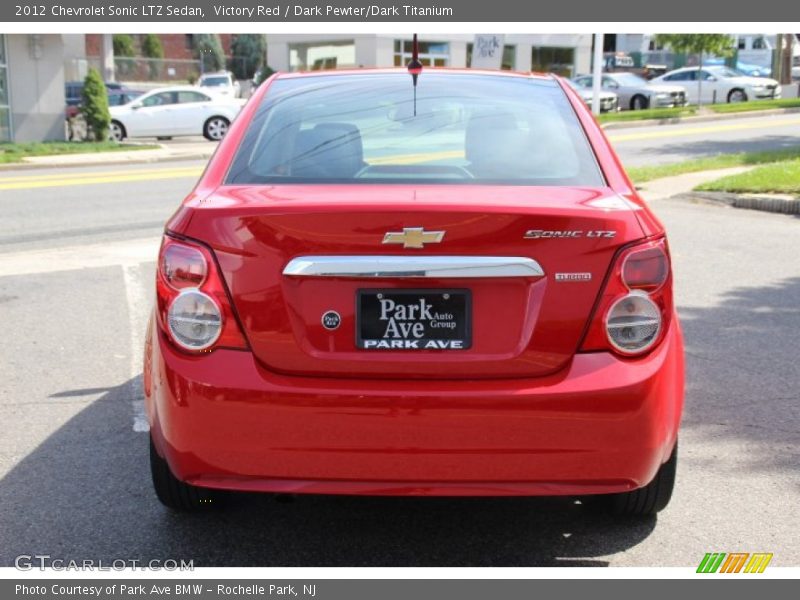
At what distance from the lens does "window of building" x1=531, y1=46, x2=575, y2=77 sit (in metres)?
59.2

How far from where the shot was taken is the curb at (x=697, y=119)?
3006cm

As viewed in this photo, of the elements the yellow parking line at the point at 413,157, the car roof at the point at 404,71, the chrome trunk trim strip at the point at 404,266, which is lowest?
the chrome trunk trim strip at the point at 404,266

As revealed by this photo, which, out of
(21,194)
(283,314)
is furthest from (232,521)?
(21,194)

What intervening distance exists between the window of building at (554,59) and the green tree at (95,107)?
116ft

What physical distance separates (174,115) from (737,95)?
2248 cm

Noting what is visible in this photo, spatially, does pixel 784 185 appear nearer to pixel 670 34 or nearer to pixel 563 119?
pixel 563 119

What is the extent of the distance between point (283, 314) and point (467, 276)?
0.58 meters

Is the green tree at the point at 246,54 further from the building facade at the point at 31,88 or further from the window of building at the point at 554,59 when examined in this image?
the building facade at the point at 31,88

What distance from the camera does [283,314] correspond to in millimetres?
3482

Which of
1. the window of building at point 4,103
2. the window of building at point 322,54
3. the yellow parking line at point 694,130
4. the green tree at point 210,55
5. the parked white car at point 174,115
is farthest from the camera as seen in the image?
the green tree at point 210,55

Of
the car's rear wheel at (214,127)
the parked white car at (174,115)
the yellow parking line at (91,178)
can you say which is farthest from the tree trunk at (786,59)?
the yellow parking line at (91,178)

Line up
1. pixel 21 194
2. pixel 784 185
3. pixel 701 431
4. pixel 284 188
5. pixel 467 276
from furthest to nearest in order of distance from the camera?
pixel 21 194 < pixel 784 185 < pixel 701 431 < pixel 284 188 < pixel 467 276

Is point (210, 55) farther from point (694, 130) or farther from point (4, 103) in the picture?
point (694, 130)

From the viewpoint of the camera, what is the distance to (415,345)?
3.48 metres
